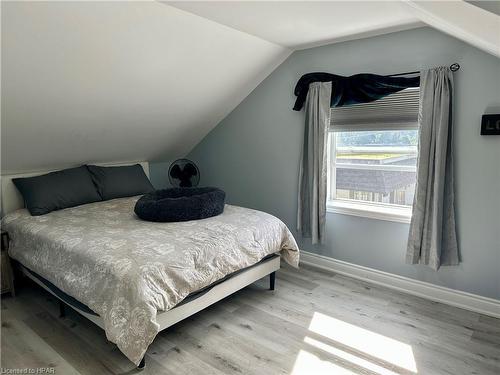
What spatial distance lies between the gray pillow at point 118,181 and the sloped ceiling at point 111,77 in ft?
0.65

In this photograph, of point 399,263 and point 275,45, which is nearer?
point 399,263

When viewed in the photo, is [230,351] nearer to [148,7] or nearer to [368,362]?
[368,362]

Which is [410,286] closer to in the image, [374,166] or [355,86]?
[374,166]

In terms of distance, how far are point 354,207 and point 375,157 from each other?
1.65ft

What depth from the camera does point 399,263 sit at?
305 cm

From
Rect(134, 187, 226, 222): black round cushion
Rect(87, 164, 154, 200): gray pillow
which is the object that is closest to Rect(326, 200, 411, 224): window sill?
Rect(134, 187, 226, 222): black round cushion

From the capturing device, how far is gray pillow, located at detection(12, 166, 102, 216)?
10.4 feet

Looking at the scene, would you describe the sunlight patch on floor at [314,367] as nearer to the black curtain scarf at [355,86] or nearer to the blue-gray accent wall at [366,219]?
the blue-gray accent wall at [366,219]

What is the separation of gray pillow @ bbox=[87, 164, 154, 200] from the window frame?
82.6 inches

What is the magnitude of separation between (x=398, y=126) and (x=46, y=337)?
3105 millimetres

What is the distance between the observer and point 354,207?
10.8 ft

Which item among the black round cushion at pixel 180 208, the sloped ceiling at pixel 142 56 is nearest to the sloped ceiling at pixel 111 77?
the sloped ceiling at pixel 142 56

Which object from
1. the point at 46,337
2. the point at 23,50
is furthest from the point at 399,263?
the point at 23,50

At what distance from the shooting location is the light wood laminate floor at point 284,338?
208 cm
